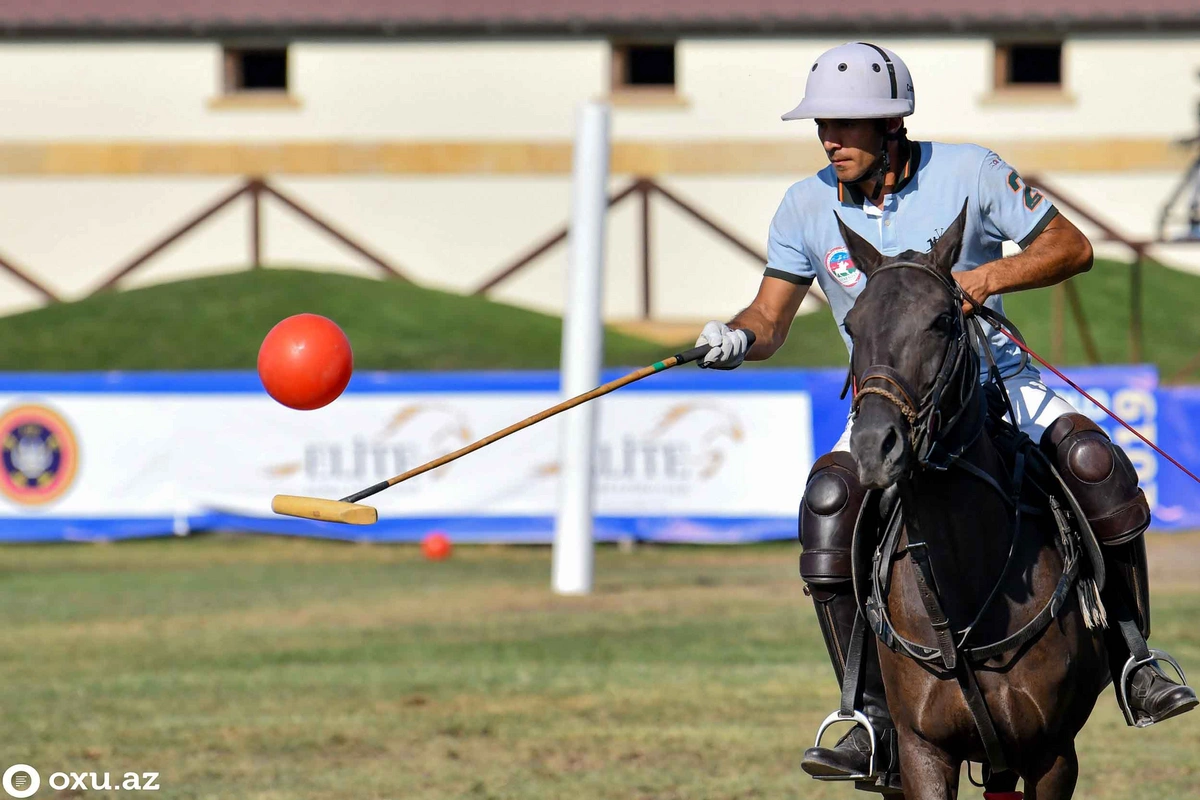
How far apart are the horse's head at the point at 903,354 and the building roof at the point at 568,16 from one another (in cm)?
2882

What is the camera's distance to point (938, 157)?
19.8 ft

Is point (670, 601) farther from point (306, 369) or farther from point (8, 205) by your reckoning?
point (8, 205)

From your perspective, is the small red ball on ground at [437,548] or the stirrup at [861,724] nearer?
the stirrup at [861,724]

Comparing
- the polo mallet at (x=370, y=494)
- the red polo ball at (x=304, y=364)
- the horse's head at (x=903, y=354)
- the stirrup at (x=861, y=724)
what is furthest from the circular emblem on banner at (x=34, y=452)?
the horse's head at (x=903, y=354)

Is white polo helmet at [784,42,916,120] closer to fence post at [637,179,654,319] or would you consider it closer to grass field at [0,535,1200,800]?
grass field at [0,535,1200,800]

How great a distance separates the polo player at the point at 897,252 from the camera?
586 centimetres

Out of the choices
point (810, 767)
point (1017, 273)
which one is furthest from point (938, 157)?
point (810, 767)

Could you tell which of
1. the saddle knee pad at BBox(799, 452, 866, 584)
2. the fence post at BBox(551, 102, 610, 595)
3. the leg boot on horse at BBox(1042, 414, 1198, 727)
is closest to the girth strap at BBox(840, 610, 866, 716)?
the saddle knee pad at BBox(799, 452, 866, 584)

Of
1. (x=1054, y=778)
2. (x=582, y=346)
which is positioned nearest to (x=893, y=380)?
(x=1054, y=778)

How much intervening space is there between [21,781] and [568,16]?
26.0 meters

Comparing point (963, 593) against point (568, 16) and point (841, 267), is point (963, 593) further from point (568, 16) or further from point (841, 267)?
point (568, 16)

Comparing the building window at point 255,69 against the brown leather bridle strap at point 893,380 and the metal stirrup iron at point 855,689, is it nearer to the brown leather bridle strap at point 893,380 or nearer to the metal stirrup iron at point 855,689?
the metal stirrup iron at point 855,689

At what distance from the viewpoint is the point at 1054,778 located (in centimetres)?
576

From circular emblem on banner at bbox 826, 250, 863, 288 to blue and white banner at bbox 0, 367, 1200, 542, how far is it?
47.3ft
